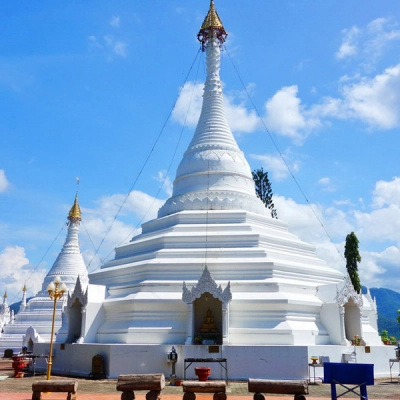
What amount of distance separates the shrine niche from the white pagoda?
0.04 m

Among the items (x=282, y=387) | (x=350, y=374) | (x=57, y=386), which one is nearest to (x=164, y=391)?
(x=57, y=386)

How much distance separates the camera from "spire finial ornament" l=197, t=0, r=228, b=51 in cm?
3291

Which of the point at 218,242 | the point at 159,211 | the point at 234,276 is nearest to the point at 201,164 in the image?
the point at 159,211

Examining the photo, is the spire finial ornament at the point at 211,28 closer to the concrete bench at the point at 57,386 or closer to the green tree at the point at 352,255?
the green tree at the point at 352,255

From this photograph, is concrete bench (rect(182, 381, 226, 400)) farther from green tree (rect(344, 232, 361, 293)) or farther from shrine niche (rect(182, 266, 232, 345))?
green tree (rect(344, 232, 361, 293))

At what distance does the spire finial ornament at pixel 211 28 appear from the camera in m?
32.9

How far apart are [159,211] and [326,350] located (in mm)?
13478

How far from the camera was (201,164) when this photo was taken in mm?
28375

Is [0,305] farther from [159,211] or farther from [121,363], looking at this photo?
[121,363]

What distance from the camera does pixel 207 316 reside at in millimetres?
20641

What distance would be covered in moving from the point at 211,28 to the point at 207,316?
21.3m

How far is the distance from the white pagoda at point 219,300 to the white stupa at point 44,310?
44.5 ft

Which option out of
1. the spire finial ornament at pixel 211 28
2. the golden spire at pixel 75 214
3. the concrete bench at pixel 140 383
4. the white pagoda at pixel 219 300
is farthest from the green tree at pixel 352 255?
the concrete bench at pixel 140 383

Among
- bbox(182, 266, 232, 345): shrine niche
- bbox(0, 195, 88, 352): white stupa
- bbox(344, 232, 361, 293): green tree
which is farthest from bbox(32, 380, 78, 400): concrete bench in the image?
bbox(344, 232, 361, 293): green tree
